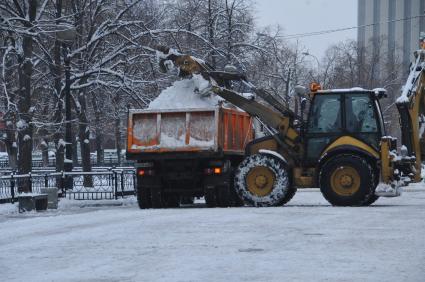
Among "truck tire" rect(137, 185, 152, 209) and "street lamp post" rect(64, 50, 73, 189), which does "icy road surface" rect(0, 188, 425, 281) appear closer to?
"truck tire" rect(137, 185, 152, 209)

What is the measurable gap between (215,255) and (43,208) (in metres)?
14.4

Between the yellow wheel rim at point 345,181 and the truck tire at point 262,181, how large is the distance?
42.6 inches

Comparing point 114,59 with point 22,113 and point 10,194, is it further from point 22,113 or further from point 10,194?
point 10,194

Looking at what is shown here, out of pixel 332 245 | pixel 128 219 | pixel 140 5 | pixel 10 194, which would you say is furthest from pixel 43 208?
pixel 140 5

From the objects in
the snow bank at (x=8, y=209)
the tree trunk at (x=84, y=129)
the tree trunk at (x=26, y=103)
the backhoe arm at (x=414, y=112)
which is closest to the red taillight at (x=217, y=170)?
the backhoe arm at (x=414, y=112)

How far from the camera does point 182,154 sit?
18.6 m

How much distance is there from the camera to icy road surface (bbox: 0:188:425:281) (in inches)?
303

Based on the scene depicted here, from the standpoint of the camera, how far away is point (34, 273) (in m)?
7.95

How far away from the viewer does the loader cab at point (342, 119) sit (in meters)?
18.0

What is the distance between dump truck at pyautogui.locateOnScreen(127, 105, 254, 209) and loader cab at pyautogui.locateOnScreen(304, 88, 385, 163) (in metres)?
2.08

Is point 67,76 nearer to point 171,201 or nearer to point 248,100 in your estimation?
point 171,201

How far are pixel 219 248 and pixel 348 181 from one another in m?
8.54

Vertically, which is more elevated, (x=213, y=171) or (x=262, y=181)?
(x=213, y=171)

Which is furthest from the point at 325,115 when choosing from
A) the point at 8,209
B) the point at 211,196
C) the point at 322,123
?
the point at 8,209
